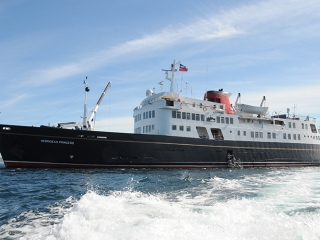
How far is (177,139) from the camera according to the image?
2416 centimetres

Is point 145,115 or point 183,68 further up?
point 183,68

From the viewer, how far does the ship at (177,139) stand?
Answer: 20.3 m

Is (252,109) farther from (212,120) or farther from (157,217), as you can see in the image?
(157,217)

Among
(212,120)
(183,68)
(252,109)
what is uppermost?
(183,68)

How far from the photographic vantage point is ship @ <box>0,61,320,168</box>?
20328 millimetres

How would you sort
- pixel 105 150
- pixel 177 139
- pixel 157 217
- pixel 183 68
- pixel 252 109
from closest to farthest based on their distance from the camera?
pixel 157 217, pixel 105 150, pixel 177 139, pixel 183 68, pixel 252 109

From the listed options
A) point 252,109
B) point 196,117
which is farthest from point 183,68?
point 252,109

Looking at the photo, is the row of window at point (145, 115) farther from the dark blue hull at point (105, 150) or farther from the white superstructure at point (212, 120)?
the dark blue hull at point (105, 150)

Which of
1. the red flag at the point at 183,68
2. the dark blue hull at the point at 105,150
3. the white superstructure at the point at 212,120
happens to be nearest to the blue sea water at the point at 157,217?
the dark blue hull at the point at 105,150

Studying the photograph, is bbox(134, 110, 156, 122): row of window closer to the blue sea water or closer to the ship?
the ship

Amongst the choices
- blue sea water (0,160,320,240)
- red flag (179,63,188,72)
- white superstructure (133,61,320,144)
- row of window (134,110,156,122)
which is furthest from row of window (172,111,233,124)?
blue sea water (0,160,320,240)

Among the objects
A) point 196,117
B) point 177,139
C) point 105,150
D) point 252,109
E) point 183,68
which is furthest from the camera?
point 252,109

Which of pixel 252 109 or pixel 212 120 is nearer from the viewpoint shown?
pixel 212 120

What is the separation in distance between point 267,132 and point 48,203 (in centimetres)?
2663
